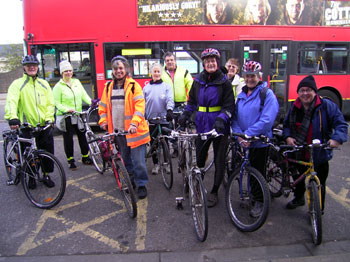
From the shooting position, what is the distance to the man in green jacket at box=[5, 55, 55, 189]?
12.5 feet

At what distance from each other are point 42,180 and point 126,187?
1259mm

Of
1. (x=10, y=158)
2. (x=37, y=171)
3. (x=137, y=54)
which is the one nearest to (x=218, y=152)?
(x=37, y=171)

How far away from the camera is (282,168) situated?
3.39 metres

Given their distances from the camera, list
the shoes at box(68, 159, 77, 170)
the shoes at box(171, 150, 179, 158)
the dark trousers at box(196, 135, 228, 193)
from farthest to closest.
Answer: the shoes at box(171, 150, 179, 158) → the shoes at box(68, 159, 77, 170) → the dark trousers at box(196, 135, 228, 193)

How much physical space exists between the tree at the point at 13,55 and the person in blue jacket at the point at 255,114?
1246 inches

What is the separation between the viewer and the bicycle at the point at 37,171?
357 cm

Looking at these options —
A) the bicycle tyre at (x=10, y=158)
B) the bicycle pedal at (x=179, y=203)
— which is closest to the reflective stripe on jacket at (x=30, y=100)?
the bicycle tyre at (x=10, y=158)

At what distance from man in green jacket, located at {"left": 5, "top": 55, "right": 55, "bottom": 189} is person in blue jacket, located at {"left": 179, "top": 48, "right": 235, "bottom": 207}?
6.62ft

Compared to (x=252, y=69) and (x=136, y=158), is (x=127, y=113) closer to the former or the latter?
(x=136, y=158)

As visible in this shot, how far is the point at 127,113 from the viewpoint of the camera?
3.63 meters

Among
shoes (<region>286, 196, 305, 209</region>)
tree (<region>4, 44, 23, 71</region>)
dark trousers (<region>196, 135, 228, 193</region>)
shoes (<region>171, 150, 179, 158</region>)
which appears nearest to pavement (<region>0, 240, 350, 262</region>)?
shoes (<region>286, 196, 305, 209</region>)

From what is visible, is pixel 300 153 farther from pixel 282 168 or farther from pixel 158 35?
pixel 158 35

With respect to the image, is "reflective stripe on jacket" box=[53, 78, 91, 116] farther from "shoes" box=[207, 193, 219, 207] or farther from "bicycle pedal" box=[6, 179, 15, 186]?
"shoes" box=[207, 193, 219, 207]

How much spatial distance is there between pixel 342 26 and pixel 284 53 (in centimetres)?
182
